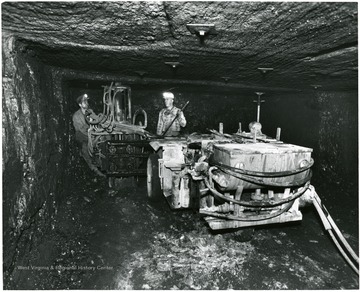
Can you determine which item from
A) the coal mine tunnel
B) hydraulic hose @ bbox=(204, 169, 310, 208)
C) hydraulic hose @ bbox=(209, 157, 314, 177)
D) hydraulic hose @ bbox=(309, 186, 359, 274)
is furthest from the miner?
hydraulic hose @ bbox=(309, 186, 359, 274)

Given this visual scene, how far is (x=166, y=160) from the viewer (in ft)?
14.7

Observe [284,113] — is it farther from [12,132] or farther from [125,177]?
[12,132]

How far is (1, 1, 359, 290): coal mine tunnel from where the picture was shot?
2760 mm

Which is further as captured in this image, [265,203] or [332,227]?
[332,227]

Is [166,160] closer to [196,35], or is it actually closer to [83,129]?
[196,35]

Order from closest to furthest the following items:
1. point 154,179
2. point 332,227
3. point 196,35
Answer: point 196,35 < point 332,227 < point 154,179

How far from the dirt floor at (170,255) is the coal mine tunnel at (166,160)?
2cm

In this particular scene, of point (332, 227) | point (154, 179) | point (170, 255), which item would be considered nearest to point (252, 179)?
point (332, 227)

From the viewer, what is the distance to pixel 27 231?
3.37 meters

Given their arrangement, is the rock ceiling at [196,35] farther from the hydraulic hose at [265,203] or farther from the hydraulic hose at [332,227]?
the hydraulic hose at [332,227]

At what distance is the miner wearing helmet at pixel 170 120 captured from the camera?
6.05m

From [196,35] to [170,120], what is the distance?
3.05 m

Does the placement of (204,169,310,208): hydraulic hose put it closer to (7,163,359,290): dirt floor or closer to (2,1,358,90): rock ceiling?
(7,163,359,290): dirt floor

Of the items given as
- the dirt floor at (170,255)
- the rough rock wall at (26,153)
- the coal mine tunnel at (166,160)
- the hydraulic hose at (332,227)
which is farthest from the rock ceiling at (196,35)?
the dirt floor at (170,255)
